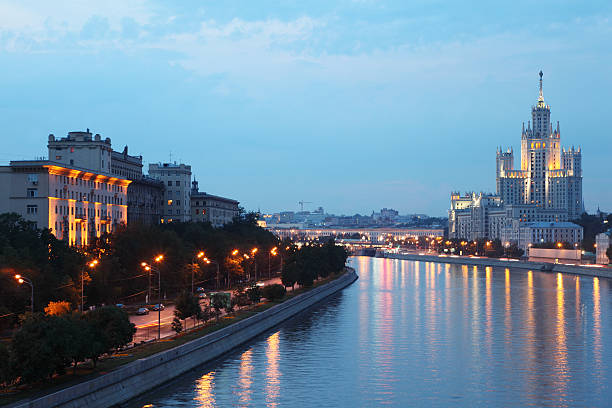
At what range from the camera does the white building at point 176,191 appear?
158750 millimetres

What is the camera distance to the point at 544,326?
71.9 m

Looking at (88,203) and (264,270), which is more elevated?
(88,203)

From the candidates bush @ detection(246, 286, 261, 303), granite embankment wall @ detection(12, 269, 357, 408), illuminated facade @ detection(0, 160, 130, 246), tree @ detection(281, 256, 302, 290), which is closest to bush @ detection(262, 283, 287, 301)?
bush @ detection(246, 286, 261, 303)

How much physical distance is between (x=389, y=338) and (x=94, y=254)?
30.9 metres

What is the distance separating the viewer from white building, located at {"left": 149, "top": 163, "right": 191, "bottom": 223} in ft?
521

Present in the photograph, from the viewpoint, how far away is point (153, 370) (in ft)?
140

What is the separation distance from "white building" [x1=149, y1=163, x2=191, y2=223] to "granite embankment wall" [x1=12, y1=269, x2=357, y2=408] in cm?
8822

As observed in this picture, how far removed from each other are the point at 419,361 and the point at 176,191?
112 metres

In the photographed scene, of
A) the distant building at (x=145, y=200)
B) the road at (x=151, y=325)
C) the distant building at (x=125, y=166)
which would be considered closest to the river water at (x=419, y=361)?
the road at (x=151, y=325)

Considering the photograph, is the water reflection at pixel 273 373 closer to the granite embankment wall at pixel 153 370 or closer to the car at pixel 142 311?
the granite embankment wall at pixel 153 370

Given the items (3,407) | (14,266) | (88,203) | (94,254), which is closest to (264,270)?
(88,203)

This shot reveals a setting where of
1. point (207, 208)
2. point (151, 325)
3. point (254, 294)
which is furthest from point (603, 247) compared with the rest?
point (151, 325)

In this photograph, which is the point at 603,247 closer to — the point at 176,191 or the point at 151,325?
the point at 176,191

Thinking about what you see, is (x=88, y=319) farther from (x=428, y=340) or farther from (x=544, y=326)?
(x=544, y=326)
